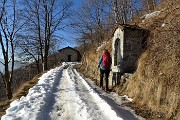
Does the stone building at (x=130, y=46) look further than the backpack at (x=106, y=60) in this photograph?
No

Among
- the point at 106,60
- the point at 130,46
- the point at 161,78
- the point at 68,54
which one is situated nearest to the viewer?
the point at 161,78

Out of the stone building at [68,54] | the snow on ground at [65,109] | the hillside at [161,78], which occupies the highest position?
the stone building at [68,54]

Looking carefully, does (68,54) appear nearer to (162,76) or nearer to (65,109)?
(65,109)

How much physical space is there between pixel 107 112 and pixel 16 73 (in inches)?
3310

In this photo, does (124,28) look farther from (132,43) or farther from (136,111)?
(136,111)

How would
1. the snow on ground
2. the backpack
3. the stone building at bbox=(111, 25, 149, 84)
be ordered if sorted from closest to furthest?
the snow on ground
the stone building at bbox=(111, 25, 149, 84)
the backpack

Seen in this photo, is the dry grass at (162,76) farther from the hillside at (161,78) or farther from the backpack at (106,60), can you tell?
the backpack at (106,60)

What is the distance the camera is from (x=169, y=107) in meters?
6.25

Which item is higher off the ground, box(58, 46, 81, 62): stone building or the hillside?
Result: box(58, 46, 81, 62): stone building

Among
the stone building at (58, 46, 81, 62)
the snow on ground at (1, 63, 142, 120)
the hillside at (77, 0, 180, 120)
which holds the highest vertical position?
the stone building at (58, 46, 81, 62)

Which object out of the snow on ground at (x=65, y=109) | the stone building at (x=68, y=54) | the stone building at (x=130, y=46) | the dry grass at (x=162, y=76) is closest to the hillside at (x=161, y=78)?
the dry grass at (x=162, y=76)

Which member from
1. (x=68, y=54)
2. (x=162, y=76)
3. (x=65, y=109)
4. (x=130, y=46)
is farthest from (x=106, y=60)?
(x=68, y=54)

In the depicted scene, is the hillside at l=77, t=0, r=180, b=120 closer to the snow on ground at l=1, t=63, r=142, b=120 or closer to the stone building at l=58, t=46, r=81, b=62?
the snow on ground at l=1, t=63, r=142, b=120

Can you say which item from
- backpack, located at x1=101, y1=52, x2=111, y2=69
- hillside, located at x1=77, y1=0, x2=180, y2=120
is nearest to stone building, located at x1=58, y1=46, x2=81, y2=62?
backpack, located at x1=101, y1=52, x2=111, y2=69
